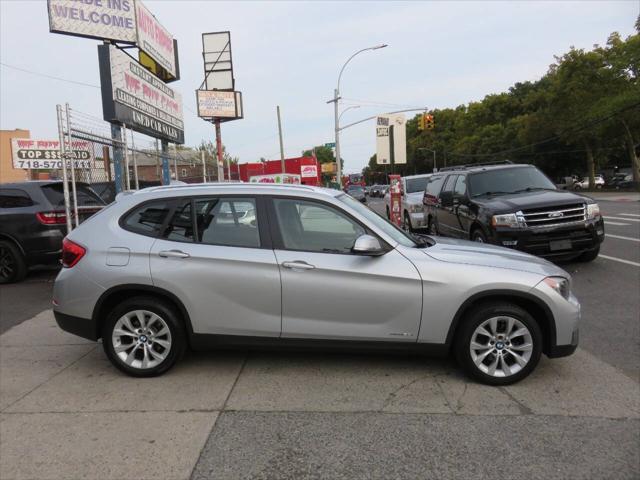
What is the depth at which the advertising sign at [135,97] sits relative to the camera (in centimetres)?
1029

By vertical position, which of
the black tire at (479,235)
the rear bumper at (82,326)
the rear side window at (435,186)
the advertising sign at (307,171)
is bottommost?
the rear bumper at (82,326)

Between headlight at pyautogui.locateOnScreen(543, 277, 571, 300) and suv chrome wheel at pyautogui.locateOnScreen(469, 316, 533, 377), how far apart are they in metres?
0.40

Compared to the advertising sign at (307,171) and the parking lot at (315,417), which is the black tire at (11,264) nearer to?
the parking lot at (315,417)

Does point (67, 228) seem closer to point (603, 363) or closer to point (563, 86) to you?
point (603, 363)

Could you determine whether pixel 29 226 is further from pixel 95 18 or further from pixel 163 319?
pixel 163 319

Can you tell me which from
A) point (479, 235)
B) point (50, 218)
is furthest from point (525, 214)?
point (50, 218)

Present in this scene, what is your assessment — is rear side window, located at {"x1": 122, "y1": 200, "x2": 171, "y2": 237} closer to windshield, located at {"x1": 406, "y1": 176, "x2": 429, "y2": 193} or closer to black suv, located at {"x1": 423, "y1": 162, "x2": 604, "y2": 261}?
black suv, located at {"x1": 423, "y1": 162, "x2": 604, "y2": 261}

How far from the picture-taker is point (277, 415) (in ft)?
11.9

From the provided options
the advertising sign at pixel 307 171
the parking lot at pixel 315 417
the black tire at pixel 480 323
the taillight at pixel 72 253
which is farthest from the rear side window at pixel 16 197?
the advertising sign at pixel 307 171

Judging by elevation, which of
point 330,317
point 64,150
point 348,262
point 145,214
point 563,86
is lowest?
point 330,317

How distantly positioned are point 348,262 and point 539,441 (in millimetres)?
1828

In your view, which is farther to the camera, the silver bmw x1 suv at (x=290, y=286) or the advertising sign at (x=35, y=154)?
the advertising sign at (x=35, y=154)

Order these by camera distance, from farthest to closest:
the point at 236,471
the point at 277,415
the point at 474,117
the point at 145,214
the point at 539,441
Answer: the point at 474,117 < the point at 145,214 < the point at 277,415 < the point at 539,441 < the point at 236,471

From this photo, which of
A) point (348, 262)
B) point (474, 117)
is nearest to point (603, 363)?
point (348, 262)
